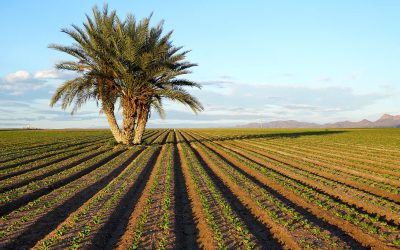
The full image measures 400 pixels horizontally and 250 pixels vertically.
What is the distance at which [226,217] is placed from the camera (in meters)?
9.12

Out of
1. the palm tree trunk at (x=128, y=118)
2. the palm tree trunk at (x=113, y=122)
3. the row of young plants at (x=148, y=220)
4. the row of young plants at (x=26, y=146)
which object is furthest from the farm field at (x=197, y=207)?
the palm tree trunk at (x=113, y=122)

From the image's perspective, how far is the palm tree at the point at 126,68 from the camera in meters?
25.4

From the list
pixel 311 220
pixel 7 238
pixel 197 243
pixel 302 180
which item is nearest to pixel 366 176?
pixel 302 180

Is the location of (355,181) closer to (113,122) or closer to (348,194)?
(348,194)

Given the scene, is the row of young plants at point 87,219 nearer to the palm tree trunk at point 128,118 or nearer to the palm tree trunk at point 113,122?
the palm tree trunk at point 128,118

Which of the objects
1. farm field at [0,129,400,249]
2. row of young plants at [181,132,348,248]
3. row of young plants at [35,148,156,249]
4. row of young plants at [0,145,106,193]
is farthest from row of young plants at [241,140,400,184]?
row of young plants at [0,145,106,193]

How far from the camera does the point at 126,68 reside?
1022 inches

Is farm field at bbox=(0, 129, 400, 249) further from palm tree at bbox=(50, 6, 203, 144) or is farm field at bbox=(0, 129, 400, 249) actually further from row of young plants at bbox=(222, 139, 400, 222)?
palm tree at bbox=(50, 6, 203, 144)

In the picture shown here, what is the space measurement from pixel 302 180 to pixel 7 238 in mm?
11036

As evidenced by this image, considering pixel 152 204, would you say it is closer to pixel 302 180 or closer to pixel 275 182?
pixel 275 182

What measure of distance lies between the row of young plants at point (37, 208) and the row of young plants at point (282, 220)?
5.72 meters

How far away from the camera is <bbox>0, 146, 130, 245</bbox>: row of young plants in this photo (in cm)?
827

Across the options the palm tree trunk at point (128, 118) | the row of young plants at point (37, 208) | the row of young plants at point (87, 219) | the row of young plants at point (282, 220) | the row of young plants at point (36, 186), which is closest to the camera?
the row of young plants at point (87, 219)

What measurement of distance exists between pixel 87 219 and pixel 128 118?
1886 cm
